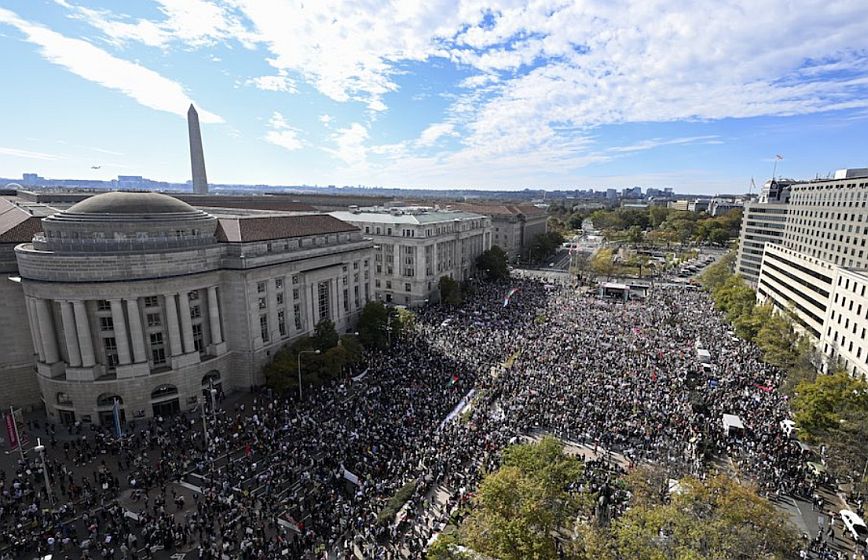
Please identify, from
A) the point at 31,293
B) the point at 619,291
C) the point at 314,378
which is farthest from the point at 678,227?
the point at 31,293

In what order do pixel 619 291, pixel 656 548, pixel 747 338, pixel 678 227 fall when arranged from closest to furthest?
pixel 656 548
pixel 747 338
pixel 619 291
pixel 678 227

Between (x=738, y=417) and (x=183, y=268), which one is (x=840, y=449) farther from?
(x=183, y=268)

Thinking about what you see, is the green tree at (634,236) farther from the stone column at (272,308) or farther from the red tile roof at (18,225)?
the red tile roof at (18,225)

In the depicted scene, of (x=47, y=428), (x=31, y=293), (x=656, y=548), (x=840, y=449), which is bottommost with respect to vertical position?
(x=47, y=428)

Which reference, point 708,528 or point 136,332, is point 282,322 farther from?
point 708,528

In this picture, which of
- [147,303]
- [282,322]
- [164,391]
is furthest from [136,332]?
[282,322]

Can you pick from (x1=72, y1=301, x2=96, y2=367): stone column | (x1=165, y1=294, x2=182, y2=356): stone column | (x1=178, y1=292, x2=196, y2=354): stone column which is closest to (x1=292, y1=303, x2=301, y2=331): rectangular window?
(x1=178, y1=292, x2=196, y2=354): stone column

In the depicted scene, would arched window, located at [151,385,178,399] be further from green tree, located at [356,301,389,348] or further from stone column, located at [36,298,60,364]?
green tree, located at [356,301,389,348]
